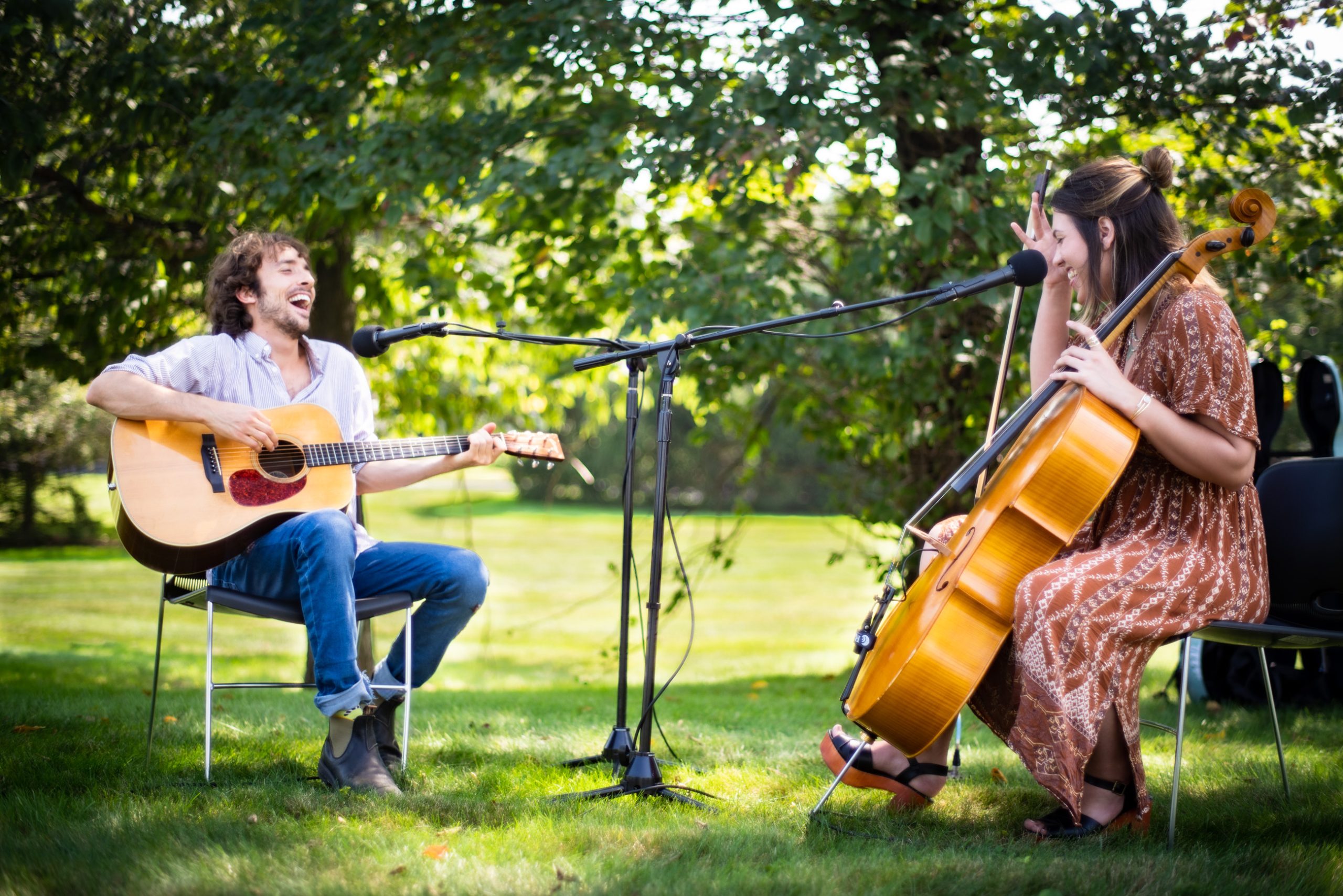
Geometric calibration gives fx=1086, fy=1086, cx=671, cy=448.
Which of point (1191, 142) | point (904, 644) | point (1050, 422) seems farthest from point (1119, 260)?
point (1191, 142)

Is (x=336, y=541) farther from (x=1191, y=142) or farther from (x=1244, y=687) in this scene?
(x=1191, y=142)

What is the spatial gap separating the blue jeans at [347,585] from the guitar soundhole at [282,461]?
7.2 inches

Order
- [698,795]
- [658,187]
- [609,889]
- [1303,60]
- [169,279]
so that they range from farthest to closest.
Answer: [169,279], [658,187], [1303,60], [698,795], [609,889]

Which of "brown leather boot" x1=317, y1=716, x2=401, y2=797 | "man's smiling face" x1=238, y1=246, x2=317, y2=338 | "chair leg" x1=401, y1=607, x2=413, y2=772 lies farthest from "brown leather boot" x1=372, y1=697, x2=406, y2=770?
"man's smiling face" x1=238, y1=246, x2=317, y2=338

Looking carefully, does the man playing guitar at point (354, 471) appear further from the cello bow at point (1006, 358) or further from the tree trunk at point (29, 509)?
the tree trunk at point (29, 509)

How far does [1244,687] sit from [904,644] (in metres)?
2.80

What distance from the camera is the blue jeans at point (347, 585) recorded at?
9.10 ft

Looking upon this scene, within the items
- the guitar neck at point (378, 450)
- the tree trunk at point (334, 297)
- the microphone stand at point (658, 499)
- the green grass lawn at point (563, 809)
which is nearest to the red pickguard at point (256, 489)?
the guitar neck at point (378, 450)

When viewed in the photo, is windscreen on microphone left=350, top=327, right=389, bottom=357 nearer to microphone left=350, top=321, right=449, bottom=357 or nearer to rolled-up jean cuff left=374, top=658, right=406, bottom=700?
microphone left=350, top=321, right=449, bottom=357

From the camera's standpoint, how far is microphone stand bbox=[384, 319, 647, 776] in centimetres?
267

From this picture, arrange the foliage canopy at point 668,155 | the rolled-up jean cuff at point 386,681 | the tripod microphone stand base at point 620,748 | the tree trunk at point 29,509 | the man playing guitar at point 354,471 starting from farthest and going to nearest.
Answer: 1. the tree trunk at point 29,509
2. the foliage canopy at point 668,155
3. the rolled-up jean cuff at point 386,681
4. the tripod microphone stand base at point 620,748
5. the man playing guitar at point 354,471

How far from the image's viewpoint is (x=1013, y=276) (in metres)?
2.49

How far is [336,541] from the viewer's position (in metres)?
2.80

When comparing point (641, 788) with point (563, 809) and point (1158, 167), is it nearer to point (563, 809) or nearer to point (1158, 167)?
point (563, 809)
